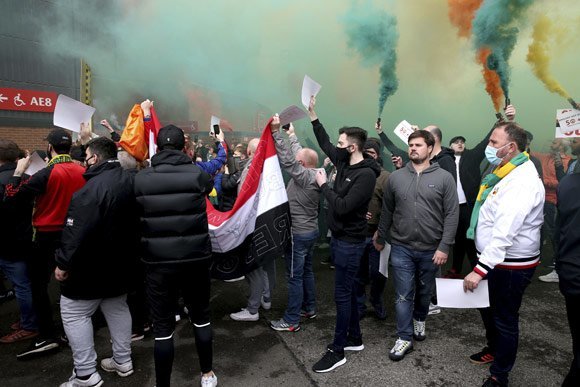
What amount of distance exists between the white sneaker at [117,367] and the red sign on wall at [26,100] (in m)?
12.8

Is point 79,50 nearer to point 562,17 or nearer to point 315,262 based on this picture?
point 315,262

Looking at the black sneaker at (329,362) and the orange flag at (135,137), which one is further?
the orange flag at (135,137)

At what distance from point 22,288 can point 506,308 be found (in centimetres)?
391

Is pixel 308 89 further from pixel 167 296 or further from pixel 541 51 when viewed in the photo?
pixel 541 51

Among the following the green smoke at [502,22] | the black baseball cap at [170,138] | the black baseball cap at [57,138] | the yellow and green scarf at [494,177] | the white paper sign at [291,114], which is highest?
the green smoke at [502,22]

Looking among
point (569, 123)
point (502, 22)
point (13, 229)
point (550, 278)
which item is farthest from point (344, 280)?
point (502, 22)

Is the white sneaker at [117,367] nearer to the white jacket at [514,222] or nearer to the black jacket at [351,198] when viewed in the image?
the black jacket at [351,198]

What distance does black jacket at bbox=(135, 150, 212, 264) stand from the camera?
2.42 metres

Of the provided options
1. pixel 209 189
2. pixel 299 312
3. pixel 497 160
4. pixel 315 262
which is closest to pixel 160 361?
pixel 209 189

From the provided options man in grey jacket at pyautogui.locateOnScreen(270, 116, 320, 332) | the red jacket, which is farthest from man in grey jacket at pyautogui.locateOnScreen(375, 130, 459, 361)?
the red jacket

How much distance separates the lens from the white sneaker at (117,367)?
290 centimetres

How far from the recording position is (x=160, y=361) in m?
2.46

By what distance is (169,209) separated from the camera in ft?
7.96

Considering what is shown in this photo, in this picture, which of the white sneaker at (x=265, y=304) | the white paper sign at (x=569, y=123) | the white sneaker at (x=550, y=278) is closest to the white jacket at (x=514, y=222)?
the white paper sign at (x=569, y=123)
